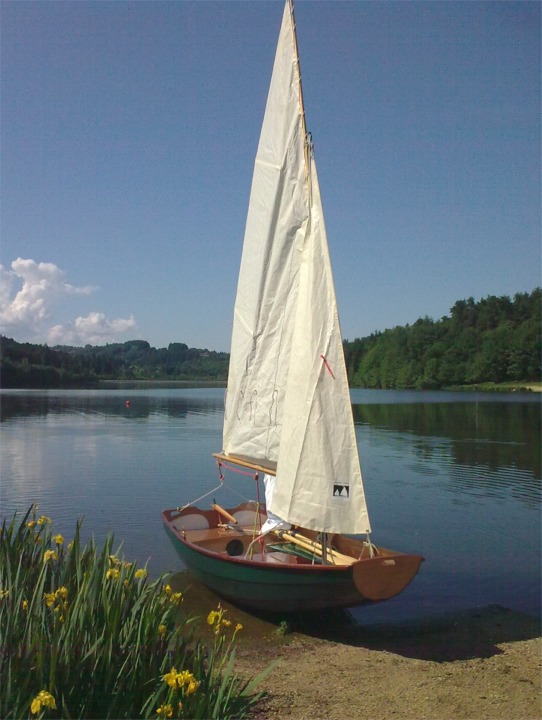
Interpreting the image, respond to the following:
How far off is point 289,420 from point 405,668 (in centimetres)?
375

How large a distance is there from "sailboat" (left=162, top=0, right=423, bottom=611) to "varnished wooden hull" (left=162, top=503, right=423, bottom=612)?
0.02m

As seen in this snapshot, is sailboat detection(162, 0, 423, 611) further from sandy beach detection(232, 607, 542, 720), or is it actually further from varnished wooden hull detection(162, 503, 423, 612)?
sandy beach detection(232, 607, 542, 720)

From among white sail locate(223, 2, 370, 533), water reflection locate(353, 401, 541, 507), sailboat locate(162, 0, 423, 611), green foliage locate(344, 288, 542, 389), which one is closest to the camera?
sailboat locate(162, 0, 423, 611)

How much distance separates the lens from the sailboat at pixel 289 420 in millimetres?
9531

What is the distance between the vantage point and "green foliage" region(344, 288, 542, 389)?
10369 cm

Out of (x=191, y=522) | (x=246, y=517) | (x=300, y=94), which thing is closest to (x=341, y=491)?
(x=246, y=517)

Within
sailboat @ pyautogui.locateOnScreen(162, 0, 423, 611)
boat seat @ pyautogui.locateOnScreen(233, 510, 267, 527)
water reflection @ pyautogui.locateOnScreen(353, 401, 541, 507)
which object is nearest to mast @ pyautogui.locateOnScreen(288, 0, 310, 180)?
sailboat @ pyautogui.locateOnScreen(162, 0, 423, 611)

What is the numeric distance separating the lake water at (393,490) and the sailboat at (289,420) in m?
1.86

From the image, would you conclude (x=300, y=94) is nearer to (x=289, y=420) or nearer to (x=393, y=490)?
(x=289, y=420)

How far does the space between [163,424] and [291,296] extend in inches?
1533

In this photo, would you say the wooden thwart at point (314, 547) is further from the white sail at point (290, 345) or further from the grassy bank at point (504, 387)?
the grassy bank at point (504, 387)

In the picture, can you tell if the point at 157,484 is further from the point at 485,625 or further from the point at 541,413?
the point at 541,413

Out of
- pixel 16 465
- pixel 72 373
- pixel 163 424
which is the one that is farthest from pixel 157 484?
pixel 72 373

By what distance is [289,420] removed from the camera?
1014 cm
